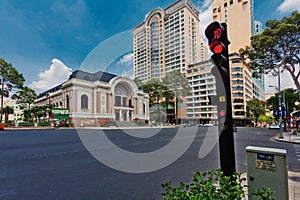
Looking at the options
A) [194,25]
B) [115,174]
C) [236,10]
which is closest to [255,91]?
[236,10]

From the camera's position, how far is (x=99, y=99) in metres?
44.2

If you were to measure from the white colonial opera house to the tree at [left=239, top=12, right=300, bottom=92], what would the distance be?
37.1 meters

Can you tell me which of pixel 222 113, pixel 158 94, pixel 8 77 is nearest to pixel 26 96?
pixel 8 77

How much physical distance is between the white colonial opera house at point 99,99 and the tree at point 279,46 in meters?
37.1

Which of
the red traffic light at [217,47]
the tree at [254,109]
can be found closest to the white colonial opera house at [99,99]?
the tree at [254,109]

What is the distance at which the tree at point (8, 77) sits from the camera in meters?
35.0

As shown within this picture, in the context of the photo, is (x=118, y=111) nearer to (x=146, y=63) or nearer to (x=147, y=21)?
(x=147, y=21)

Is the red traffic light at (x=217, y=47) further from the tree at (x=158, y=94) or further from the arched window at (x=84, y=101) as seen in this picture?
the tree at (x=158, y=94)

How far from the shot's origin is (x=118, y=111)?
4875 cm

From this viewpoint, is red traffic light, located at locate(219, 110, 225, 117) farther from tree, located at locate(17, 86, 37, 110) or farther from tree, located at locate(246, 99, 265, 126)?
tree, located at locate(246, 99, 265, 126)

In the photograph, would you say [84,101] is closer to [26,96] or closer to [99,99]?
[99,99]

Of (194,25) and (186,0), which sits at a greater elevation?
(186,0)

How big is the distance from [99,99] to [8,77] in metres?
17.8

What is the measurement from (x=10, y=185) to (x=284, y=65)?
13245 mm
